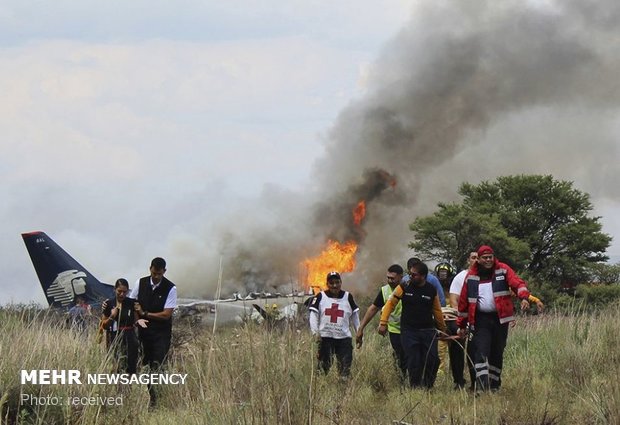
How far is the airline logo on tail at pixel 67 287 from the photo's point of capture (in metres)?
27.3

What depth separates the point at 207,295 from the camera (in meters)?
53.5

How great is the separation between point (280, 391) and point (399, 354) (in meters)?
5.32

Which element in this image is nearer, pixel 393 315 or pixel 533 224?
pixel 393 315

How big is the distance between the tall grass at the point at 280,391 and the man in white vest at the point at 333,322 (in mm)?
313

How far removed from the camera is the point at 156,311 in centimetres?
983

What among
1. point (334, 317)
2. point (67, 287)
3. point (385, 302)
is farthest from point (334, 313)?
point (67, 287)

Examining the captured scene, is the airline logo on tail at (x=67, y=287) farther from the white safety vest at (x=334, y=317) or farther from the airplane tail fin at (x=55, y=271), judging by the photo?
the white safety vest at (x=334, y=317)

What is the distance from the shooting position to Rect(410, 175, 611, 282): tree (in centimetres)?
4003

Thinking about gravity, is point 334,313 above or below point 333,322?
above

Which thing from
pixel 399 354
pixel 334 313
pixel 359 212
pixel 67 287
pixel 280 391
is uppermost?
pixel 359 212

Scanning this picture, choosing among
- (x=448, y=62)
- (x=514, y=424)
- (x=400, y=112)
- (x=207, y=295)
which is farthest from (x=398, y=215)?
(x=514, y=424)

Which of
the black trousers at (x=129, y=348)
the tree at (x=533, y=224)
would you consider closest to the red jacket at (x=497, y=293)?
the black trousers at (x=129, y=348)

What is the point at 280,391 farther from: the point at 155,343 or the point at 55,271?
the point at 55,271

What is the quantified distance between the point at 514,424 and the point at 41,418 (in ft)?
12.3
